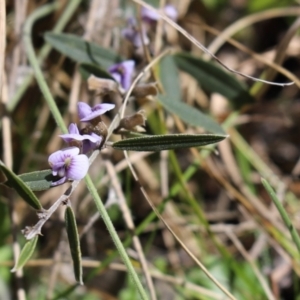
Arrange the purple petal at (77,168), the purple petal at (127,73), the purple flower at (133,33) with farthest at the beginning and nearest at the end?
1. the purple flower at (133,33)
2. the purple petal at (127,73)
3. the purple petal at (77,168)

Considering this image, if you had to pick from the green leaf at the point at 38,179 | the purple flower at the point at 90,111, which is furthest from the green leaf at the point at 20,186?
the purple flower at the point at 90,111

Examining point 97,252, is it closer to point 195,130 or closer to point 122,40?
point 195,130

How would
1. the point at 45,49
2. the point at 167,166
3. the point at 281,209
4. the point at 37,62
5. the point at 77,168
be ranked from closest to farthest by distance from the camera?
the point at 77,168
the point at 281,209
the point at 37,62
the point at 45,49
the point at 167,166

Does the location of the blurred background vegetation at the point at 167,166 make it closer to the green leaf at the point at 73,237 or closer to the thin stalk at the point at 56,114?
the thin stalk at the point at 56,114

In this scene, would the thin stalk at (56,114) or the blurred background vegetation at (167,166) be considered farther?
the blurred background vegetation at (167,166)

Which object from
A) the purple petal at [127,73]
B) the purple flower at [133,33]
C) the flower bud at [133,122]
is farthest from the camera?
the purple flower at [133,33]

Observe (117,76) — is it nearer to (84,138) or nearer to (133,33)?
(133,33)

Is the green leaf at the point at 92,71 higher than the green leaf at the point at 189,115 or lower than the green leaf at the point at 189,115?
higher

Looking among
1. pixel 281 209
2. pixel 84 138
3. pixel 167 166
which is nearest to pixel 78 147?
pixel 84 138
